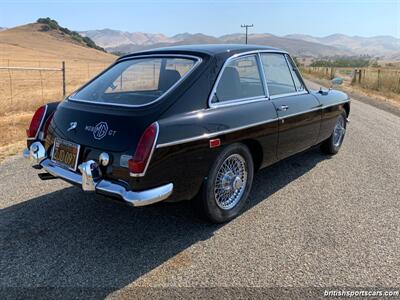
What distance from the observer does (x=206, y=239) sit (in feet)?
10.9

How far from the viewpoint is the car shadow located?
2.75 metres

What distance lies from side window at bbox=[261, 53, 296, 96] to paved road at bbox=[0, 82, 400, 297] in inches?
45.0

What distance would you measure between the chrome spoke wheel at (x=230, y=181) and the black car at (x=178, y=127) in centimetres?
1

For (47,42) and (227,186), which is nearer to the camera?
(227,186)

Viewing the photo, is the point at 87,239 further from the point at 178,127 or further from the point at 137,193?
the point at 178,127

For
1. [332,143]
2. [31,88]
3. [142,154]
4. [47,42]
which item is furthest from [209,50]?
[47,42]

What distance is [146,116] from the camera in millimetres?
3051

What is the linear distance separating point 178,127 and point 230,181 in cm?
92

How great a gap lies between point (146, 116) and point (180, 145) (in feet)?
1.18

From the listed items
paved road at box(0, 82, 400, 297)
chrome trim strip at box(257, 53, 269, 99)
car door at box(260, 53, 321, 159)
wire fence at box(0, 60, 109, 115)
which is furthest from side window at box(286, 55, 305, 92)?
wire fence at box(0, 60, 109, 115)

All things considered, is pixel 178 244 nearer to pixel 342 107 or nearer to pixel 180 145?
pixel 180 145

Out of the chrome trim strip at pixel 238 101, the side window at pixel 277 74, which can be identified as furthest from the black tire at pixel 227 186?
the side window at pixel 277 74

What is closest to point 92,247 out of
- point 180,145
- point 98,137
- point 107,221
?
point 107,221

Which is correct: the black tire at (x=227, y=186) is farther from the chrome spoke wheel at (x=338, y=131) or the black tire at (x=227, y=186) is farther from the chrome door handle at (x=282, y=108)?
the chrome spoke wheel at (x=338, y=131)
